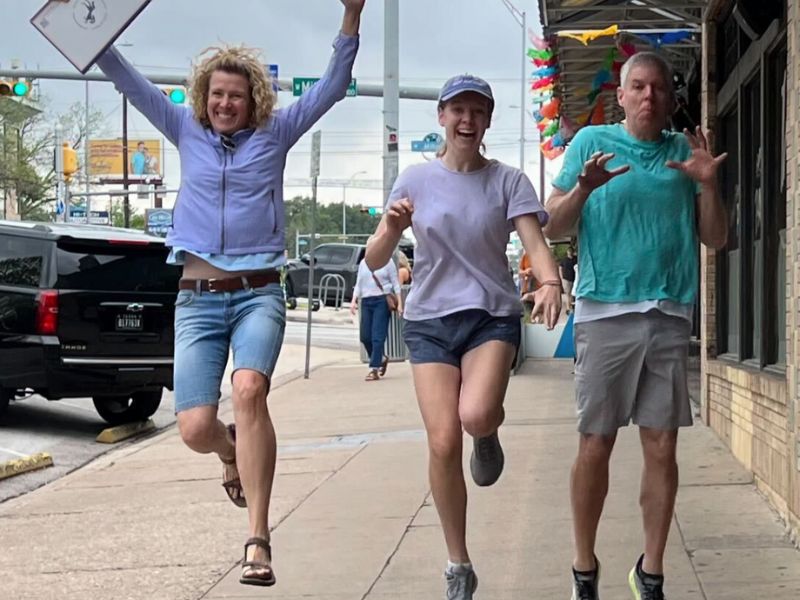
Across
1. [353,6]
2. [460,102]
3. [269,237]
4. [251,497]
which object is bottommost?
[251,497]

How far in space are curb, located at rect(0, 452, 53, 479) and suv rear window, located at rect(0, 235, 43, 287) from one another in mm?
1678

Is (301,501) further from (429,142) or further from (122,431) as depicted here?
Result: (429,142)

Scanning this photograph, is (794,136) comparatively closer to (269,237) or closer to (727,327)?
(269,237)

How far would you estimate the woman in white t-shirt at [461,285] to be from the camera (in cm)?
456

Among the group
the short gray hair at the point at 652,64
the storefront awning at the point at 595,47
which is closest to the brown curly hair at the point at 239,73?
the short gray hair at the point at 652,64

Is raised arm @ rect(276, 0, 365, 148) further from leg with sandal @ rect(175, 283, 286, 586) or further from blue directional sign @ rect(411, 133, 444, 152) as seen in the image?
blue directional sign @ rect(411, 133, 444, 152)

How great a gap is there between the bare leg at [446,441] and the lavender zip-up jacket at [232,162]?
0.82 metres

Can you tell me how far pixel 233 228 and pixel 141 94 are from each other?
72cm

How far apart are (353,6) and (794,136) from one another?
2.26 meters

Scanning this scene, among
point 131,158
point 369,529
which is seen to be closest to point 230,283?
point 369,529

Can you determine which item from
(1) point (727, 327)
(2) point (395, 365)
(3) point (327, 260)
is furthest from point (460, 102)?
(3) point (327, 260)

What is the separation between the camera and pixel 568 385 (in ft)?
44.0

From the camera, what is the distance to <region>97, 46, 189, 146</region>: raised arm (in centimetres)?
491

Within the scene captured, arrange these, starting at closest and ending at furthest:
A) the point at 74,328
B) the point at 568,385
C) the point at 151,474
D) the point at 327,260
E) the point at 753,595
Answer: the point at 753,595
the point at 151,474
the point at 74,328
the point at 568,385
the point at 327,260
